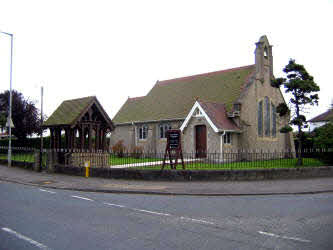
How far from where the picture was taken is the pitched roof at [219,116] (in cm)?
2505

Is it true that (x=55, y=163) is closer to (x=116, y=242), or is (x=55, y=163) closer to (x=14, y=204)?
(x=14, y=204)

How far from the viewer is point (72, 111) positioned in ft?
67.0

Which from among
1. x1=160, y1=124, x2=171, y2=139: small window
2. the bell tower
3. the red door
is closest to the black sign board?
the red door

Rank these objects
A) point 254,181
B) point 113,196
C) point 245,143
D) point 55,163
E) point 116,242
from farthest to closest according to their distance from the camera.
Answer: point 245,143, point 55,163, point 254,181, point 113,196, point 116,242

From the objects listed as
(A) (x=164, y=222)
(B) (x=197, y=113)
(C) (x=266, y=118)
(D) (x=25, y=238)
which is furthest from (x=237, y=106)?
(D) (x=25, y=238)

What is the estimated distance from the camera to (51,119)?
21.3 meters

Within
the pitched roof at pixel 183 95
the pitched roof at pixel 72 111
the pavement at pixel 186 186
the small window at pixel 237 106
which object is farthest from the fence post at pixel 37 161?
the small window at pixel 237 106

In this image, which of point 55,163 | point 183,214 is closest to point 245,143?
point 55,163

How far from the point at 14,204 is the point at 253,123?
75.1ft

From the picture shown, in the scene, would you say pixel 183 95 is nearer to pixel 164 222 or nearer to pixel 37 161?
pixel 37 161

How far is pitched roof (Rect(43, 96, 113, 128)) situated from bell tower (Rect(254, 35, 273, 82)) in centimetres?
1605

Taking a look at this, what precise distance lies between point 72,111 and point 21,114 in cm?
2539

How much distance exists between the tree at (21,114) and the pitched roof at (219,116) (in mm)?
27157

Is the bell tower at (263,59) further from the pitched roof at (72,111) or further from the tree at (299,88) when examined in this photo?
the pitched roof at (72,111)
